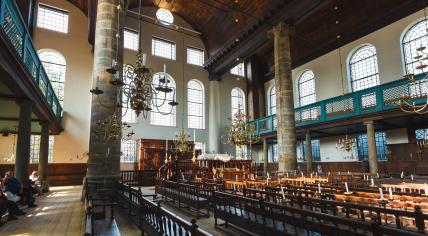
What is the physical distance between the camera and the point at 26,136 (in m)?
8.14

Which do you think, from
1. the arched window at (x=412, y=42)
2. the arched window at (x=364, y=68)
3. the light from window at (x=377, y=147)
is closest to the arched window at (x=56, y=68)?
the arched window at (x=364, y=68)

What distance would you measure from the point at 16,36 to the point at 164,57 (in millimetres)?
15328

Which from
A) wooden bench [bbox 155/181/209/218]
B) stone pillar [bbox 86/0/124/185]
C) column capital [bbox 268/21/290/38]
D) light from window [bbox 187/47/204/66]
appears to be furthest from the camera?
light from window [bbox 187/47/204/66]

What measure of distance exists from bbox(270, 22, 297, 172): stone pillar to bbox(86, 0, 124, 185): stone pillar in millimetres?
8028

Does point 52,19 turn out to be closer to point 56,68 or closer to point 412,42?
point 56,68

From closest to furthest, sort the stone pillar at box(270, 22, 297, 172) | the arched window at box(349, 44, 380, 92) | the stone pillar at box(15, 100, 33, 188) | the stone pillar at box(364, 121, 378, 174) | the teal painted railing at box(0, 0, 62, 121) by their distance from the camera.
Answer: the teal painted railing at box(0, 0, 62, 121) < the stone pillar at box(15, 100, 33, 188) < the stone pillar at box(364, 121, 378, 174) < the stone pillar at box(270, 22, 297, 172) < the arched window at box(349, 44, 380, 92)

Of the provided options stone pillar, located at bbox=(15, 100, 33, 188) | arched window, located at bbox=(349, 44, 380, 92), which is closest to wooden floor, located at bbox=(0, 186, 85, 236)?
stone pillar, located at bbox=(15, 100, 33, 188)

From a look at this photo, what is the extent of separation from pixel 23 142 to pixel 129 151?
34.6 ft

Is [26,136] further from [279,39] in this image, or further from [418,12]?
[418,12]

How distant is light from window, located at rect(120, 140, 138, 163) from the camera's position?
18250mm


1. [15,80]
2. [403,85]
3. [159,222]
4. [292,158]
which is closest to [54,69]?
[15,80]

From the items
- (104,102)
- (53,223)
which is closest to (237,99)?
(104,102)

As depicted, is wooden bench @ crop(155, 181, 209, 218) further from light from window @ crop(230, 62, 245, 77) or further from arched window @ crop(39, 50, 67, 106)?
light from window @ crop(230, 62, 245, 77)

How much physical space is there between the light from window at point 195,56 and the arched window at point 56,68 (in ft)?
30.7
